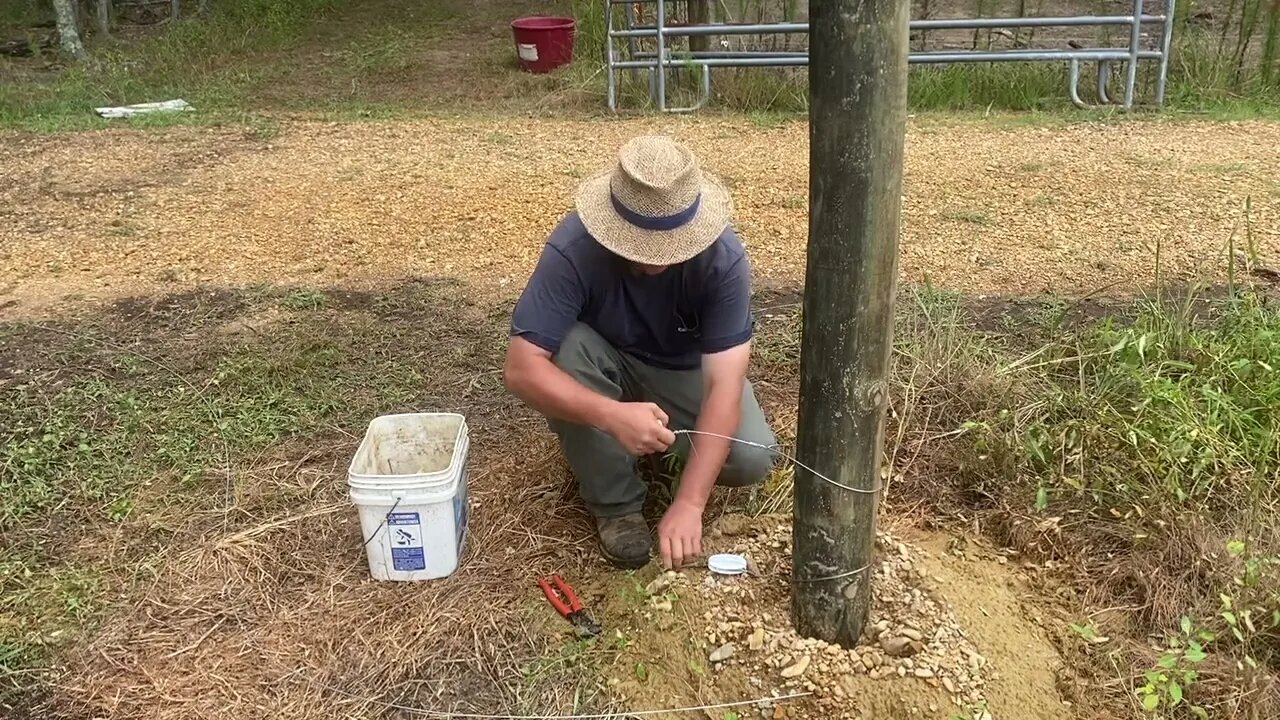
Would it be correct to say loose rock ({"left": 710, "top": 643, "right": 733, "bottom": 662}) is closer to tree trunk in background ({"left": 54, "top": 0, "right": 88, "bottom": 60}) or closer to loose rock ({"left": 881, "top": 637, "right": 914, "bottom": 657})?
loose rock ({"left": 881, "top": 637, "right": 914, "bottom": 657})

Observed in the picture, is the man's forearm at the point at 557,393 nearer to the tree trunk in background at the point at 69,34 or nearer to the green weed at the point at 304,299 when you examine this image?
the green weed at the point at 304,299

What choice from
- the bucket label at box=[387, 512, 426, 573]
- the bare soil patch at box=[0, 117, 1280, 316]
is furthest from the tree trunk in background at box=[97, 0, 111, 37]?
the bucket label at box=[387, 512, 426, 573]

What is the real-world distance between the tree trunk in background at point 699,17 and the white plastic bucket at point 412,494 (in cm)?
580

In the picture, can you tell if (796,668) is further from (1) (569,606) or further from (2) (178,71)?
(2) (178,71)

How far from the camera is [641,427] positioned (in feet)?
7.32

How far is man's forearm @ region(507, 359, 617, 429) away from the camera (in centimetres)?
232

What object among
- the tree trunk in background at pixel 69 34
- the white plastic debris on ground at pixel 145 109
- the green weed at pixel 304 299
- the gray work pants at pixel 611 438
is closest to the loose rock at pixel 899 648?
the gray work pants at pixel 611 438

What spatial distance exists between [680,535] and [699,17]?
20.6 ft

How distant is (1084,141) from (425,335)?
4.24 m

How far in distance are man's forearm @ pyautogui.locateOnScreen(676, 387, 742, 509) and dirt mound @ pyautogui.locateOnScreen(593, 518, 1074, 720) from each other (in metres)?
0.17

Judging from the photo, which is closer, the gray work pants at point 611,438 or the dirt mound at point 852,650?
the dirt mound at point 852,650

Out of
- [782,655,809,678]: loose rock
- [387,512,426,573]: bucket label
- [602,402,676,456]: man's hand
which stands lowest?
[782,655,809,678]: loose rock

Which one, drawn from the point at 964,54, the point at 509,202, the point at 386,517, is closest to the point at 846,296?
the point at 386,517

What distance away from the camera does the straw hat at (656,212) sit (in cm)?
227
